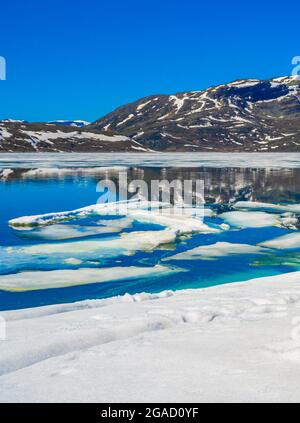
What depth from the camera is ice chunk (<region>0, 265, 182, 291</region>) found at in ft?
28.1

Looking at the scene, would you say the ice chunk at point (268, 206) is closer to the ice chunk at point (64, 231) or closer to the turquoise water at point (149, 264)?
the turquoise water at point (149, 264)

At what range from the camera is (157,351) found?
4.36 meters

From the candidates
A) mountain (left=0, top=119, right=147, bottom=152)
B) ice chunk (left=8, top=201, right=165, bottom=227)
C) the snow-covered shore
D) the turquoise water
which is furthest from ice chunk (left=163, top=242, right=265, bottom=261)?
mountain (left=0, top=119, right=147, bottom=152)

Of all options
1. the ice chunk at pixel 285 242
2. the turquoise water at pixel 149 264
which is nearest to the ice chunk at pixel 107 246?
the turquoise water at pixel 149 264

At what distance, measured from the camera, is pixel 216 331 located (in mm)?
5043

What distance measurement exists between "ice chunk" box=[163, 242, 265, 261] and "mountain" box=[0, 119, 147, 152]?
138838 mm

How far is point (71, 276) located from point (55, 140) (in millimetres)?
161180

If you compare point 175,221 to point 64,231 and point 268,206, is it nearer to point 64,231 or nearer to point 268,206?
point 64,231

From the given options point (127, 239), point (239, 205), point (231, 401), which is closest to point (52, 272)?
point (127, 239)

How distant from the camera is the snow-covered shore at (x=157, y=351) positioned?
3.44 m

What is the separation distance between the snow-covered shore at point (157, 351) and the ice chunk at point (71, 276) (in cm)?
214

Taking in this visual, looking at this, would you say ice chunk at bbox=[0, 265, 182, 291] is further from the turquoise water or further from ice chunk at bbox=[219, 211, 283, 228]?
ice chunk at bbox=[219, 211, 283, 228]

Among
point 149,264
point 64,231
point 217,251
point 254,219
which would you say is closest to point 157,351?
point 149,264

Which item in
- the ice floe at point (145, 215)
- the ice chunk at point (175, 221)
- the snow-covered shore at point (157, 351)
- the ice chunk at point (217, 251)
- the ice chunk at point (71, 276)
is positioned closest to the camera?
the snow-covered shore at point (157, 351)
